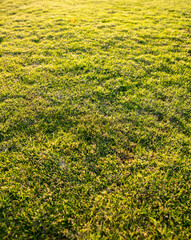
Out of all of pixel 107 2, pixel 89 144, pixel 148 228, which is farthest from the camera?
pixel 107 2

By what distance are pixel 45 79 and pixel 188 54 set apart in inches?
206

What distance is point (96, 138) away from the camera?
10.1 ft

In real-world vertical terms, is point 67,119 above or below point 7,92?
below

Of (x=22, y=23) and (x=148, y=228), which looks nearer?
(x=148, y=228)

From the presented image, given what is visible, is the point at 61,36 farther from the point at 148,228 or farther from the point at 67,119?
the point at 148,228

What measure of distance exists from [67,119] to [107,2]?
13.3 meters

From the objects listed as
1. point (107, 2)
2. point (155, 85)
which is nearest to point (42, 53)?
point (155, 85)

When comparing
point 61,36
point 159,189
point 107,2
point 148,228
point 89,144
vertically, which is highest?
point 107,2

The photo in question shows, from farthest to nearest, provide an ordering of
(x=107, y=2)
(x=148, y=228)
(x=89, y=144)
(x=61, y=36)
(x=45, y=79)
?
1. (x=107, y=2)
2. (x=61, y=36)
3. (x=45, y=79)
4. (x=89, y=144)
5. (x=148, y=228)

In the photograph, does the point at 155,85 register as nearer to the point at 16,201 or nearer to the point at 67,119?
the point at 67,119

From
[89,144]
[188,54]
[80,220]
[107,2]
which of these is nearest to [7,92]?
[89,144]

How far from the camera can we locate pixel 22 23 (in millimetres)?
8633

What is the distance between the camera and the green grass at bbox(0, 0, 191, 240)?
2141mm

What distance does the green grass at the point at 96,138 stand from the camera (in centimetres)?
214
